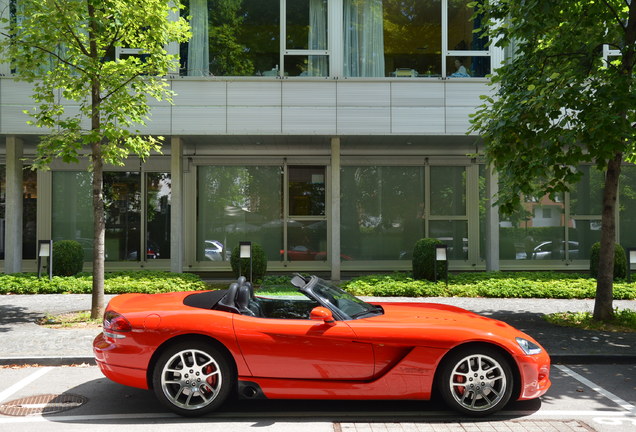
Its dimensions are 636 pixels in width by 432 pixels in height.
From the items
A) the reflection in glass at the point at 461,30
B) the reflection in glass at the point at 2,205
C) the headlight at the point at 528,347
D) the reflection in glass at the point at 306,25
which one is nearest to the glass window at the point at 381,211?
the reflection in glass at the point at 461,30

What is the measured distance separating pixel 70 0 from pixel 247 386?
710 centimetres

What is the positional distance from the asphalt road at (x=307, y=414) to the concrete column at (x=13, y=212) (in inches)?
388

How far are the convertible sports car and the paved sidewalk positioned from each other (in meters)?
2.38

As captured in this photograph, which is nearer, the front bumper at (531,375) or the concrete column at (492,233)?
the front bumper at (531,375)

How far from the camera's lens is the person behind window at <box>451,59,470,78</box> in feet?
48.3

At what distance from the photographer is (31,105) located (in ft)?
45.8

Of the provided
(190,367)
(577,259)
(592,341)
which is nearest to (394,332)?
(190,367)

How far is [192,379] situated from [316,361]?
3.51ft

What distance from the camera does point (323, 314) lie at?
4566 mm

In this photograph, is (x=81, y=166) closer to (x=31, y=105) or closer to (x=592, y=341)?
(x=31, y=105)

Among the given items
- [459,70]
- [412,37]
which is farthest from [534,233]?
[412,37]

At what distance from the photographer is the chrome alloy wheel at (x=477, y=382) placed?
4.55m

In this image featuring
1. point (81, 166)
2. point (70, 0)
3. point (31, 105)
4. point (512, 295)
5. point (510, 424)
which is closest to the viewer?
point (510, 424)

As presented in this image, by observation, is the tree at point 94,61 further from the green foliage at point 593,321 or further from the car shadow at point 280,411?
the green foliage at point 593,321
